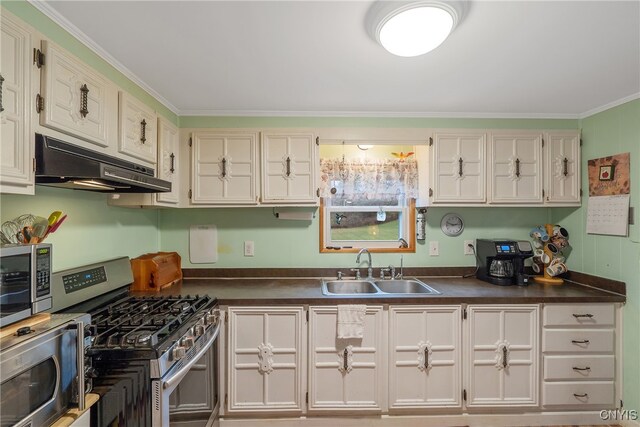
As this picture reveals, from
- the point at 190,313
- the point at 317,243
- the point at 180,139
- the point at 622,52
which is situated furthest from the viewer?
the point at 317,243

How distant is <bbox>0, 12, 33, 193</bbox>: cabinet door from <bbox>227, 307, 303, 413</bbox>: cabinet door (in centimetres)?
129

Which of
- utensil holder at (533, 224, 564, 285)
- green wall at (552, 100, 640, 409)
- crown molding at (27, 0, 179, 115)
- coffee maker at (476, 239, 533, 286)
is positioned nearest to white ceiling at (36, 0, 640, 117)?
crown molding at (27, 0, 179, 115)

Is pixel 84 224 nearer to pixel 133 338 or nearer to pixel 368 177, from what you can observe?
pixel 133 338

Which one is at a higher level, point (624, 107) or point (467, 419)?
point (624, 107)

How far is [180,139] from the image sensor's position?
2.22 meters

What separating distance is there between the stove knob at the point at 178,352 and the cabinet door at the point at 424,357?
1298 mm

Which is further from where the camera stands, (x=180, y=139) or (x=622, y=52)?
(x=180, y=139)

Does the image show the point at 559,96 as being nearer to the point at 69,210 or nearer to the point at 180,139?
the point at 180,139

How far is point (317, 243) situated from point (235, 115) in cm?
133

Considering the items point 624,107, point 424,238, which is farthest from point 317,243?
point 624,107

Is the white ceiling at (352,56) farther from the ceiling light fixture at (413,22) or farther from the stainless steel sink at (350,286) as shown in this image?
the stainless steel sink at (350,286)

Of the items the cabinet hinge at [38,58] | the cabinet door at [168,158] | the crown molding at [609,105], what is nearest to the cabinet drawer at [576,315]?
the crown molding at [609,105]

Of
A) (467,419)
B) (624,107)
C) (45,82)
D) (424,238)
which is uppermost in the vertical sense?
(624,107)

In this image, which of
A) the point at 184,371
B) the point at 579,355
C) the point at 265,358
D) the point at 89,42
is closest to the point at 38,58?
the point at 89,42
